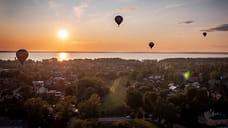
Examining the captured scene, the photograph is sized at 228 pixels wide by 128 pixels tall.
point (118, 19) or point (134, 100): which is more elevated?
point (118, 19)

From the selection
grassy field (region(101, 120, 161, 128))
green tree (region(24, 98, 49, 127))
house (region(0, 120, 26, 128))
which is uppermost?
green tree (region(24, 98, 49, 127))

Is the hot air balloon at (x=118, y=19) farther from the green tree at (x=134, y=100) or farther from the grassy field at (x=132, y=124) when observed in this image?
the grassy field at (x=132, y=124)

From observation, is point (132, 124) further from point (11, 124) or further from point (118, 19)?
point (118, 19)

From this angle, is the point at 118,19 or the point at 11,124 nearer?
the point at 11,124

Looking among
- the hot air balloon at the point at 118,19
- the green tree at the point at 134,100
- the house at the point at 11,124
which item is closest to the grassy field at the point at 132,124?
the green tree at the point at 134,100

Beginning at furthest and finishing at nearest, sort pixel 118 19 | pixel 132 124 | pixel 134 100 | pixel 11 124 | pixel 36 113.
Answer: pixel 118 19 → pixel 134 100 → pixel 132 124 → pixel 36 113 → pixel 11 124

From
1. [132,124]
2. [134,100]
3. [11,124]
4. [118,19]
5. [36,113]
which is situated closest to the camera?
[11,124]

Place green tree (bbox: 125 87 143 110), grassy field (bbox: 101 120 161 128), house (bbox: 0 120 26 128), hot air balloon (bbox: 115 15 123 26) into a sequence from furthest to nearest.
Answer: hot air balloon (bbox: 115 15 123 26), green tree (bbox: 125 87 143 110), grassy field (bbox: 101 120 161 128), house (bbox: 0 120 26 128)

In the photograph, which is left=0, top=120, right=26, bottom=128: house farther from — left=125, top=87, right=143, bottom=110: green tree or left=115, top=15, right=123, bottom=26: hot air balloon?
left=115, top=15, right=123, bottom=26: hot air balloon

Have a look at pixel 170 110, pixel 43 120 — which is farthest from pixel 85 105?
pixel 170 110

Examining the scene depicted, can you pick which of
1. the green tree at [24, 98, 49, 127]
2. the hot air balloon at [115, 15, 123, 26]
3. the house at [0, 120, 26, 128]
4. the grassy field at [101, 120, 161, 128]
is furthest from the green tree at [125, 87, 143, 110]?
the house at [0, 120, 26, 128]

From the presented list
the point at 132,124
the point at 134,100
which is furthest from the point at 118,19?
the point at 132,124
